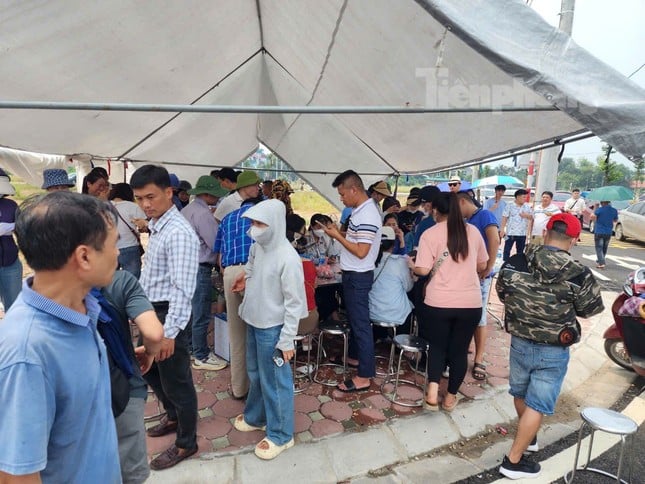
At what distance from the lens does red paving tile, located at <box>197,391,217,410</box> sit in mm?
3057

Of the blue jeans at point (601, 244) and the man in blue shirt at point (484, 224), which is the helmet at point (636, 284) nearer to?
the man in blue shirt at point (484, 224)

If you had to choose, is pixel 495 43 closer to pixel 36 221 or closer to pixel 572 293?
pixel 572 293

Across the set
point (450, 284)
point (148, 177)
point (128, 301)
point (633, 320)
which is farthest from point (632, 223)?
point (128, 301)

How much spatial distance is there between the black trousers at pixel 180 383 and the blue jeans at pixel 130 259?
76.1 inches

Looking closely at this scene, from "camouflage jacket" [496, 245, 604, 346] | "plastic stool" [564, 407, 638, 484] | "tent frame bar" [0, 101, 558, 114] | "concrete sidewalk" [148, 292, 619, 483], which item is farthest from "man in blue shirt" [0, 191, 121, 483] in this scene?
"plastic stool" [564, 407, 638, 484]

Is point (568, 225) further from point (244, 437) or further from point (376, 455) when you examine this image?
point (244, 437)

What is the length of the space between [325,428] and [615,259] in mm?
10827

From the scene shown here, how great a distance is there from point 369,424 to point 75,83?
3.59m

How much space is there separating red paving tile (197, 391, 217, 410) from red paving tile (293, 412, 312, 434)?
0.76m

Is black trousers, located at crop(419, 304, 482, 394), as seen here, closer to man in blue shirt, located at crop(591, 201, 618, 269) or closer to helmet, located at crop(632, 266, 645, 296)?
helmet, located at crop(632, 266, 645, 296)

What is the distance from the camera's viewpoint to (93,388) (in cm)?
104

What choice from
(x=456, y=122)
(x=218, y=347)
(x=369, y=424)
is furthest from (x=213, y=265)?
(x=456, y=122)

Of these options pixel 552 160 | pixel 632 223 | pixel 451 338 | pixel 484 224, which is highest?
pixel 552 160

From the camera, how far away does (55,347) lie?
0.94 metres
